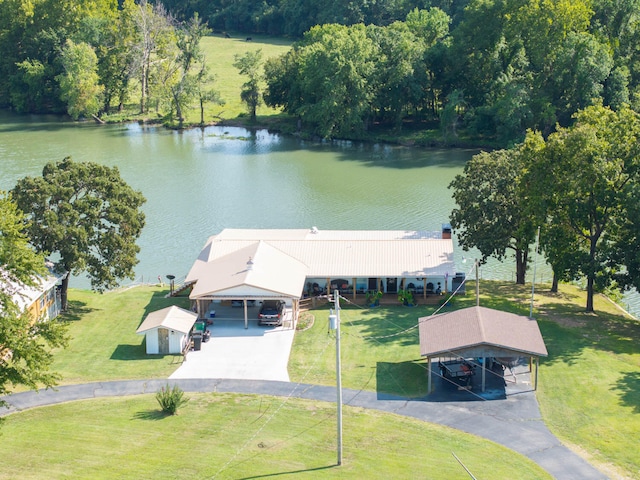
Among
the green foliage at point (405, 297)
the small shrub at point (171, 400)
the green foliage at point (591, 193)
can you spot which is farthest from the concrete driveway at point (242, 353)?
the green foliage at point (591, 193)

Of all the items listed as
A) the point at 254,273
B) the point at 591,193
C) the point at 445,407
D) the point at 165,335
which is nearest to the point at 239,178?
the point at 254,273

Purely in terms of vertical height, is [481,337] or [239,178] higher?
[239,178]

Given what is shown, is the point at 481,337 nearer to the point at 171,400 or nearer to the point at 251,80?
the point at 171,400

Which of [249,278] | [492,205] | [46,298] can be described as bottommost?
[46,298]

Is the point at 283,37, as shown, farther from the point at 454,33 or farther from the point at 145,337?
the point at 145,337

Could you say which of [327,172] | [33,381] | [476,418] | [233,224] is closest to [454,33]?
[327,172]

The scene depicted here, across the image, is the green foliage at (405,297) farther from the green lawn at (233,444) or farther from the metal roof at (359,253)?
the green lawn at (233,444)
